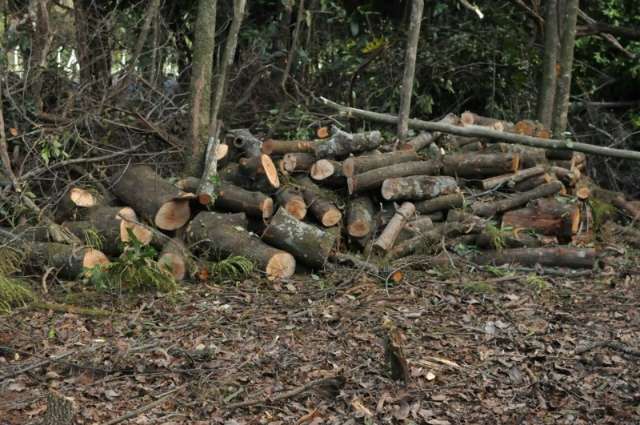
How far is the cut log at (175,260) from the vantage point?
299 inches

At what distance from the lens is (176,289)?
24.0 ft

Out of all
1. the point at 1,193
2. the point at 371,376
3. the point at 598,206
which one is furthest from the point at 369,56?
the point at 371,376

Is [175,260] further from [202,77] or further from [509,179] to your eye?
[509,179]

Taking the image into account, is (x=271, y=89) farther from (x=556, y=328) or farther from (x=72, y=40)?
(x=556, y=328)

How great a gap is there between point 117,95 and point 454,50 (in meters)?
5.53

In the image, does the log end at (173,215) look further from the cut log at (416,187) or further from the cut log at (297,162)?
the cut log at (416,187)

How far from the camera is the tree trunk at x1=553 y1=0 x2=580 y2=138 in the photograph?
37.0ft

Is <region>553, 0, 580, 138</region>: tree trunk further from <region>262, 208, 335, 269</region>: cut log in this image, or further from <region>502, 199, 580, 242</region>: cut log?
<region>262, 208, 335, 269</region>: cut log

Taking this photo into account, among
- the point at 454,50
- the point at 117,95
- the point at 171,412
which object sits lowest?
the point at 171,412

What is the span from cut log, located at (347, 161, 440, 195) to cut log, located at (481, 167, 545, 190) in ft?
2.26

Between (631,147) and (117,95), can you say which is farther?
(631,147)

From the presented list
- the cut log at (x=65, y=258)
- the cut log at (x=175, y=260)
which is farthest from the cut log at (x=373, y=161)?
the cut log at (x=65, y=258)

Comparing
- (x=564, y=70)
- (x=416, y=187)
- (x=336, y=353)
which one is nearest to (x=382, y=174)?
(x=416, y=187)

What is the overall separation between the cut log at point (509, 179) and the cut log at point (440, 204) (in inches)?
22.6
